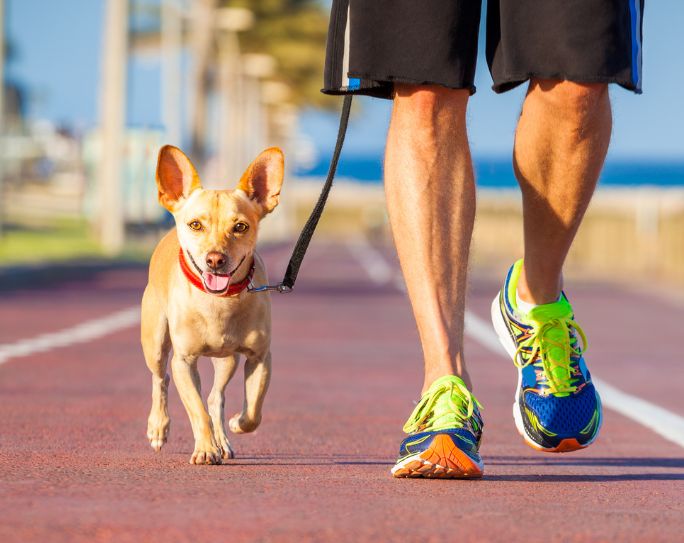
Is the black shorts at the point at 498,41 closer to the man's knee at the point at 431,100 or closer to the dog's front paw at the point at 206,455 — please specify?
the man's knee at the point at 431,100

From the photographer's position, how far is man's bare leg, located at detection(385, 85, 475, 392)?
5.02 metres

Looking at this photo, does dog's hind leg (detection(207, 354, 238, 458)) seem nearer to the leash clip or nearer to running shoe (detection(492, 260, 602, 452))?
the leash clip

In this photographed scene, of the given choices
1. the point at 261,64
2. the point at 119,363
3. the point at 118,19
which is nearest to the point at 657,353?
the point at 119,363

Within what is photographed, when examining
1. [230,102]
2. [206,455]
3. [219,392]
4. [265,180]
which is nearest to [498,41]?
[265,180]

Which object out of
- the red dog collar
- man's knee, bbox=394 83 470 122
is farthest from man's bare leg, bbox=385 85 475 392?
the red dog collar

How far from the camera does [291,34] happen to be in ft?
235

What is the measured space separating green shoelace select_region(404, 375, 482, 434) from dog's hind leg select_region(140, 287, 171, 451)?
1.11m

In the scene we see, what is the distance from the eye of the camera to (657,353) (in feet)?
42.7

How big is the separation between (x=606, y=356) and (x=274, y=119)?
116919 mm

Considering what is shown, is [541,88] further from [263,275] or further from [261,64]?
[261,64]

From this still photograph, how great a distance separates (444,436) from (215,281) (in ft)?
3.04

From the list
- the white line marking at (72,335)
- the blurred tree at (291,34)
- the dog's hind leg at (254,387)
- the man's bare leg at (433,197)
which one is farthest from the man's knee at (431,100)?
the blurred tree at (291,34)

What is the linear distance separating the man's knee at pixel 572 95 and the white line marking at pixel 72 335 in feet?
19.3

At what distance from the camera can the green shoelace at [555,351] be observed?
5117 mm
